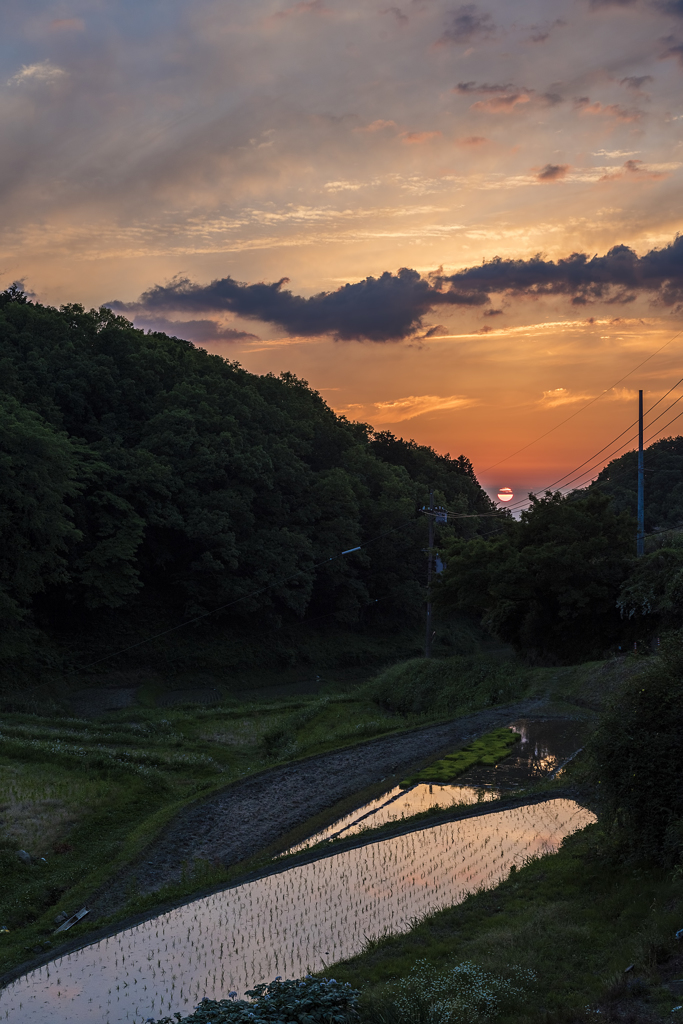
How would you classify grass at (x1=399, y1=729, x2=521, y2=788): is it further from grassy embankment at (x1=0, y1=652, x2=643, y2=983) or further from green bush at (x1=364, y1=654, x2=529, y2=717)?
green bush at (x1=364, y1=654, x2=529, y2=717)

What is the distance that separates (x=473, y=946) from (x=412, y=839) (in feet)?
20.7

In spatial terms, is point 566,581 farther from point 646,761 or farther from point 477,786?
point 646,761

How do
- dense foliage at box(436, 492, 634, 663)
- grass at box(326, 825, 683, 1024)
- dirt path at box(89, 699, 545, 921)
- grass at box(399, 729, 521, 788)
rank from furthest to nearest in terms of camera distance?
1. dense foliage at box(436, 492, 634, 663)
2. grass at box(399, 729, 521, 788)
3. dirt path at box(89, 699, 545, 921)
4. grass at box(326, 825, 683, 1024)

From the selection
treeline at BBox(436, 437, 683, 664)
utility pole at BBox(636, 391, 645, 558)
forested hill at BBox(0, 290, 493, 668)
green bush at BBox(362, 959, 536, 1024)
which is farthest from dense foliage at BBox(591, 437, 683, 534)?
green bush at BBox(362, 959, 536, 1024)

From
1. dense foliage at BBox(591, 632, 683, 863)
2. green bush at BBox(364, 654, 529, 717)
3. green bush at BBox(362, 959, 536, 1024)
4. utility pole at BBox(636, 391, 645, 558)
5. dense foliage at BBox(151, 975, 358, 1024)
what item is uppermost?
utility pole at BBox(636, 391, 645, 558)

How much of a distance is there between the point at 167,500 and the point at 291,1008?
138 feet

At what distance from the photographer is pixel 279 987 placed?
9773 mm

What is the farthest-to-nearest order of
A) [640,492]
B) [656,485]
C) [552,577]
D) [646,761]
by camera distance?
1. [656,485]
2. [640,492]
3. [552,577]
4. [646,761]

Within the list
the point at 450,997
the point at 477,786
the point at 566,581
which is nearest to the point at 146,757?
the point at 477,786

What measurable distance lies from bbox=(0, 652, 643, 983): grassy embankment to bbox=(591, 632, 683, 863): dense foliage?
25.0ft

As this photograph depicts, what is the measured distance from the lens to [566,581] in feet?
114

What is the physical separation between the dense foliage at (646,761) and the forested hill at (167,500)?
31871 mm

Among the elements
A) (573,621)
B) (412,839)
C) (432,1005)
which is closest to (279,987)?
(432,1005)

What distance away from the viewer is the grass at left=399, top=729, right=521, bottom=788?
22422 mm
